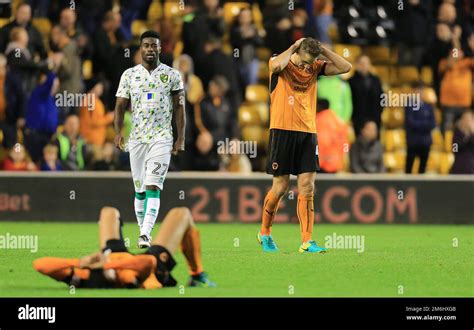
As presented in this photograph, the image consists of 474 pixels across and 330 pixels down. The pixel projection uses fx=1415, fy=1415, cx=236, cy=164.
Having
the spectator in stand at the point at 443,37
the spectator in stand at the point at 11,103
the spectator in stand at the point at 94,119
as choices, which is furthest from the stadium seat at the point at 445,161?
the spectator in stand at the point at 11,103

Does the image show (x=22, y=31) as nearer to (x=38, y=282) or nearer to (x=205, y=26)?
(x=205, y=26)

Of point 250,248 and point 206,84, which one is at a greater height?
point 206,84

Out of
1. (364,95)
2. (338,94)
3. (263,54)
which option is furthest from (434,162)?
(263,54)

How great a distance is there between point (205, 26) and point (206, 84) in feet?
3.15

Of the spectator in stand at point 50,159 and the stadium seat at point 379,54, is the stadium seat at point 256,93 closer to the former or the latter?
the stadium seat at point 379,54

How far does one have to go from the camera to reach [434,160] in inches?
866

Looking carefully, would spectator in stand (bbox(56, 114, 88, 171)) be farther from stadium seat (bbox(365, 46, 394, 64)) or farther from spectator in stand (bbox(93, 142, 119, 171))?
stadium seat (bbox(365, 46, 394, 64))

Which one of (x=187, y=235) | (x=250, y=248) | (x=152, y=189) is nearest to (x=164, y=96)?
(x=152, y=189)

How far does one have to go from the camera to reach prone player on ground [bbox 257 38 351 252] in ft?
47.4

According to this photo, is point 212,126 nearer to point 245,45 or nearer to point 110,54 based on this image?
point 245,45

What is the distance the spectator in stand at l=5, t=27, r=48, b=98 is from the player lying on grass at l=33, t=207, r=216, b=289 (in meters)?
9.92

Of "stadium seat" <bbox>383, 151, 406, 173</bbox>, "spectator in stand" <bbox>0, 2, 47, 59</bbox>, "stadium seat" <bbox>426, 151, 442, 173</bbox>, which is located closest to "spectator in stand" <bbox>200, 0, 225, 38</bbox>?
"spectator in stand" <bbox>0, 2, 47, 59</bbox>

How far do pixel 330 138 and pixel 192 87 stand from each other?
2123mm

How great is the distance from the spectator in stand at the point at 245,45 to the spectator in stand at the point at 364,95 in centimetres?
157
